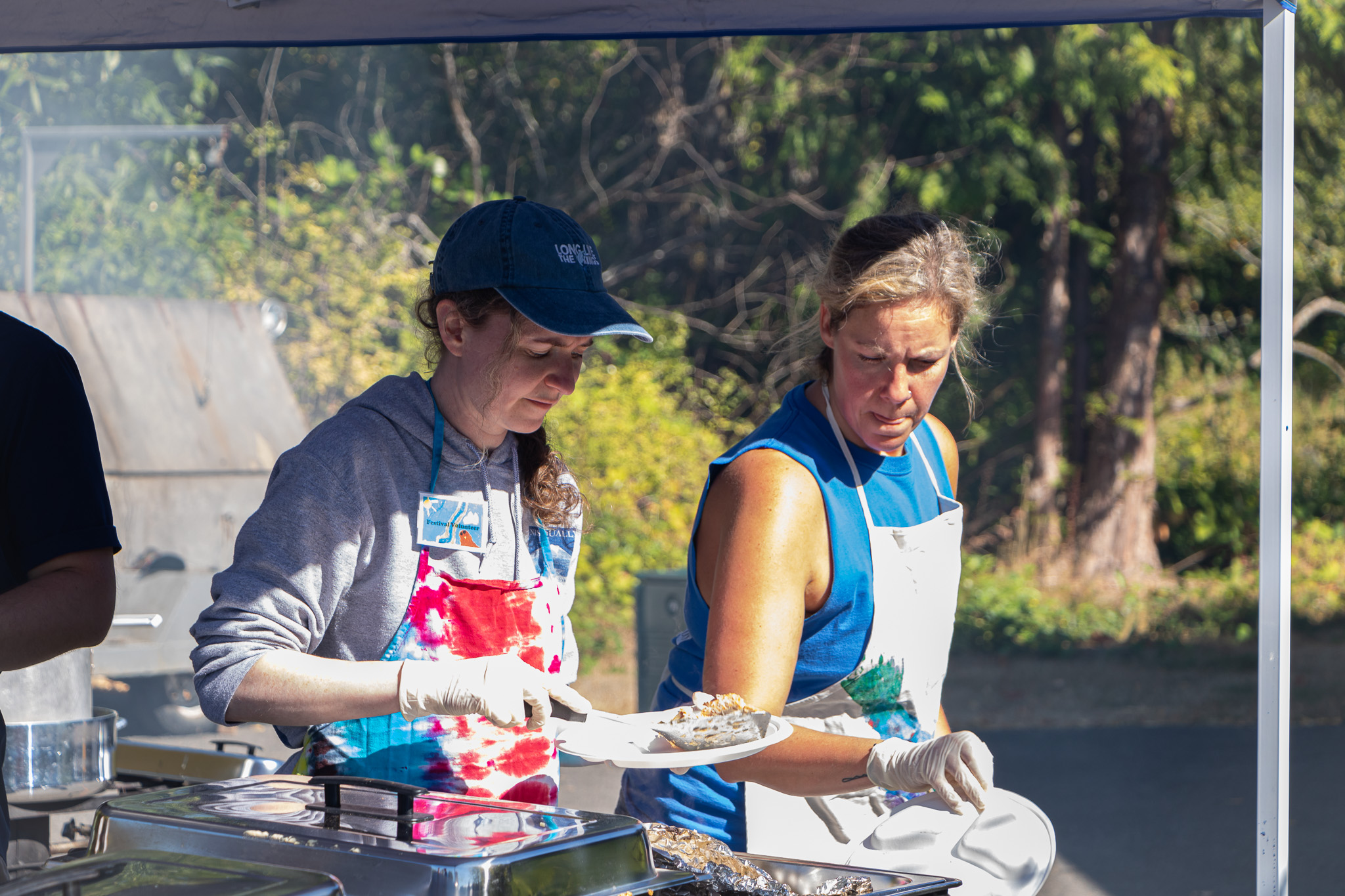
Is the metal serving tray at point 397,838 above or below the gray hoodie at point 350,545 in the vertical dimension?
below

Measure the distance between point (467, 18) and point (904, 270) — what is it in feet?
2.91

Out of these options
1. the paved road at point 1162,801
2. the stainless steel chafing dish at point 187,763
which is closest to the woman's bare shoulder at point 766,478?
the stainless steel chafing dish at point 187,763

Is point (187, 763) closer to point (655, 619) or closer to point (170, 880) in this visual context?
point (170, 880)

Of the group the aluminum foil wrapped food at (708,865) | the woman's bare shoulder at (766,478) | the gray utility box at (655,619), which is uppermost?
the woman's bare shoulder at (766,478)

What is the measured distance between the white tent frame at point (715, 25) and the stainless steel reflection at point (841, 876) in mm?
720

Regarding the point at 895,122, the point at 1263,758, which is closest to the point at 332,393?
the point at 895,122

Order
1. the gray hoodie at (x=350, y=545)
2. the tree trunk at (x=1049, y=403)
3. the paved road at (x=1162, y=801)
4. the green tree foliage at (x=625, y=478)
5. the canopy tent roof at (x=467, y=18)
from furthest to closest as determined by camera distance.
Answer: the tree trunk at (x=1049, y=403), the green tree foliage at (x=625, y=478), the paved road at (x=1162, y=801), the canopy tent roof at (x=467, y=18), the gray hoodie at (x=350, y=545)

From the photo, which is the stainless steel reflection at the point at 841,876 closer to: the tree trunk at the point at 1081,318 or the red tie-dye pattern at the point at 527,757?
the red tie-dye pattern at the point at 527,757

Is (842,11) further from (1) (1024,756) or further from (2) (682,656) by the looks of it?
(1) (1024,756)

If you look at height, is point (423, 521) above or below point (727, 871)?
above

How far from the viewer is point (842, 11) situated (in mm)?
A: 2096

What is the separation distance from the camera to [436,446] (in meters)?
1.68

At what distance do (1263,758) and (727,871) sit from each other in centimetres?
90

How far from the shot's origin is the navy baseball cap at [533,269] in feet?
5.18
